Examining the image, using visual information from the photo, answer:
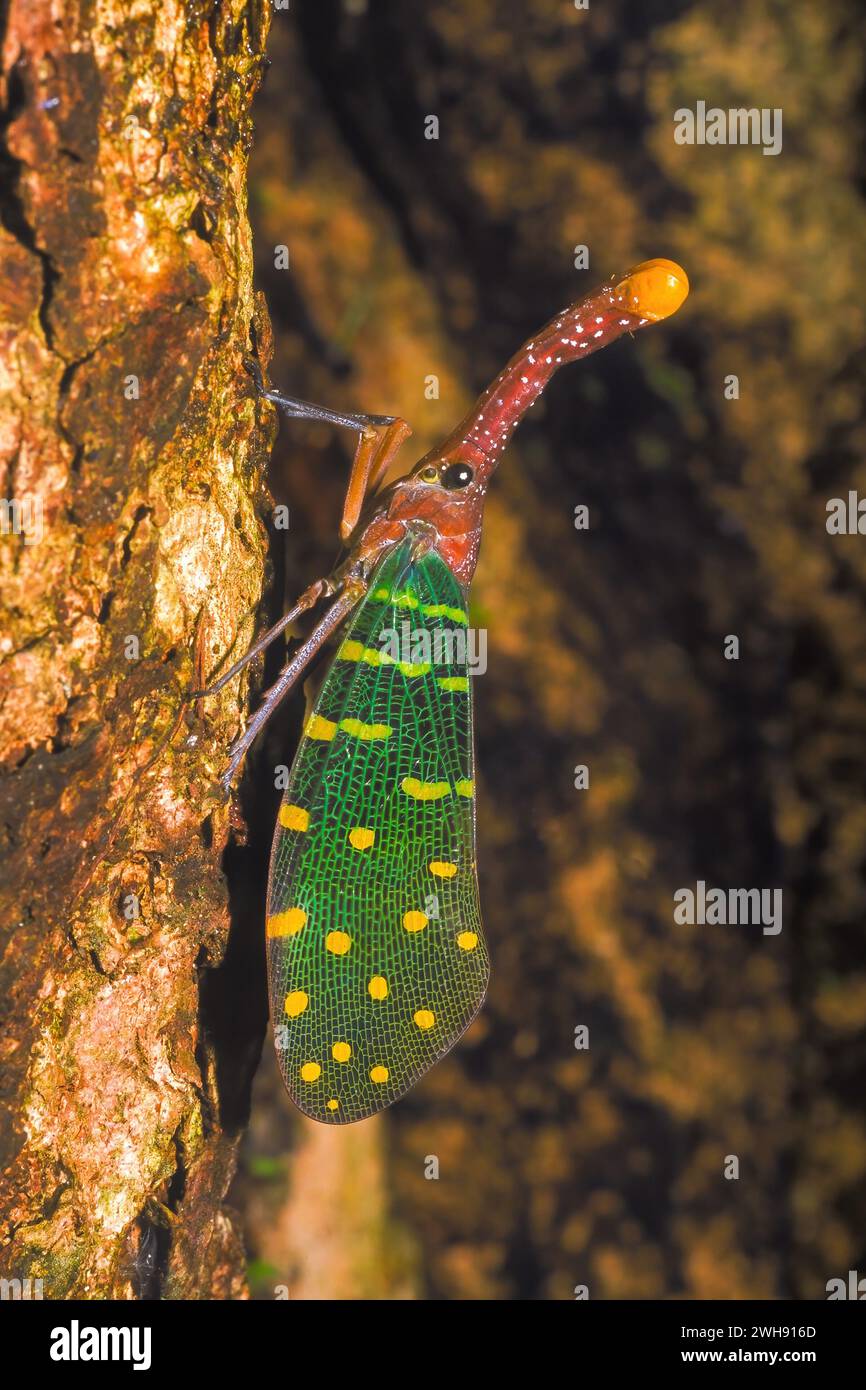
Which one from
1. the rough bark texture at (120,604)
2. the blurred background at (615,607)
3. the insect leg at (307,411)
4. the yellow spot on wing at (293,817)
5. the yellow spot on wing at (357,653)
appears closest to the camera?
the rough bark texture at (120,604)

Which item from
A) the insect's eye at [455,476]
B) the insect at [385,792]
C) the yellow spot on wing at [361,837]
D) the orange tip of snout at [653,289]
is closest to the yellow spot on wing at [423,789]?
the insect at [385,792]

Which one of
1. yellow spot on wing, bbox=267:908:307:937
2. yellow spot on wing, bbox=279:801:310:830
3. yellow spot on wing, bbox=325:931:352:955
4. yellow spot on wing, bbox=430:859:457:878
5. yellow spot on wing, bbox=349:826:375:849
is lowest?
yellow spot on wing, bbox=325:931:352:955

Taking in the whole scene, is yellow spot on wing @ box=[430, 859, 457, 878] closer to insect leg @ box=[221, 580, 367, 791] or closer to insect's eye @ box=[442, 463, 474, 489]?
insect leg @ box=[221, 580, 367, 791]

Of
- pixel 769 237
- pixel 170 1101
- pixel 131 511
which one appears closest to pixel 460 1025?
pixel 170 1101

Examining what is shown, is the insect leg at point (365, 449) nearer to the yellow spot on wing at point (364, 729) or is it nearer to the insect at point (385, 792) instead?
the insect at point (385, 792)

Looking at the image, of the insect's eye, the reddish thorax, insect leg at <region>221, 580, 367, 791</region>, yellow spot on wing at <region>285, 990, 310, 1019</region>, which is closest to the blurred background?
the reddish thorax
